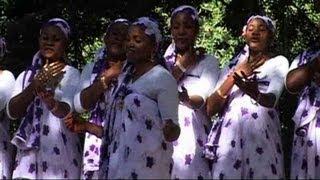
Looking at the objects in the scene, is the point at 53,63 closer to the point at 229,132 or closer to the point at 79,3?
the point at 229,132

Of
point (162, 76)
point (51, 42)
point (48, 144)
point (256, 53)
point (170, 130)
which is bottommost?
point (170, 130)

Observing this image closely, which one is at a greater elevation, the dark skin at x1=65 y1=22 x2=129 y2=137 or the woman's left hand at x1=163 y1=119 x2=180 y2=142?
the dark skin at x1=65 y1=22 x2=129 y2=137

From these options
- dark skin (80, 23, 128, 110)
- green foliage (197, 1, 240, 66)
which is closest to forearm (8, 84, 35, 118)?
dark skin (80, 23, 128, 110)

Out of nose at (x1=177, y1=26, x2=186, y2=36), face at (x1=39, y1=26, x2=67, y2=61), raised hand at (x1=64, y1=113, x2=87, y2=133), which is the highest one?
nose at (x1=177, y1=26, x2=186, y2=36)

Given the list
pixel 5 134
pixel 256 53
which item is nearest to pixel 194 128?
pixel 256 53

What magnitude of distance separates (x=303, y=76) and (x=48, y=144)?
204 cm

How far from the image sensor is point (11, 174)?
293 inches

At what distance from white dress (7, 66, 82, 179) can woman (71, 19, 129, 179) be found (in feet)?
0.33

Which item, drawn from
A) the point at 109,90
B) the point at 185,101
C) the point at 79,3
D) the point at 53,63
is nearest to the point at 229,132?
the point at 185,101

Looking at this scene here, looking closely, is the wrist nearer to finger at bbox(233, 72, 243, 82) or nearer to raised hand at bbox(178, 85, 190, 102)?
raised hand at bbox(178, 85, 190, 102)

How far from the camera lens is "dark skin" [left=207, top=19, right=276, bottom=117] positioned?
6.68m

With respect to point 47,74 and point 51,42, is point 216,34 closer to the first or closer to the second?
point 51,42

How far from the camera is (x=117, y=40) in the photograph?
7043 millimetres

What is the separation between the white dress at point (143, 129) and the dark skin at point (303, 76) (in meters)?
1.09
